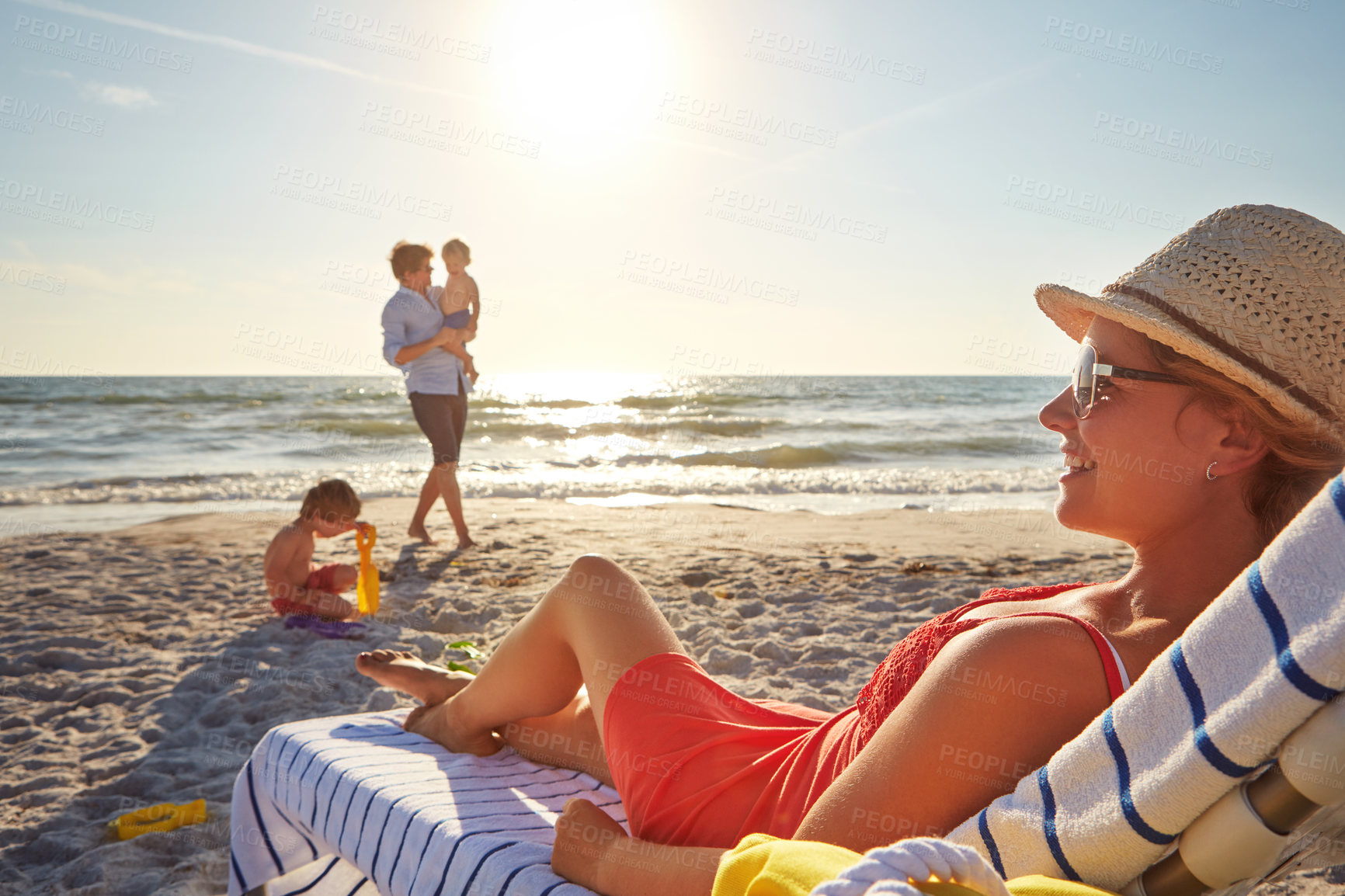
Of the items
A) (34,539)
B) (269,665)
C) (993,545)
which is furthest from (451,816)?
(34,539)

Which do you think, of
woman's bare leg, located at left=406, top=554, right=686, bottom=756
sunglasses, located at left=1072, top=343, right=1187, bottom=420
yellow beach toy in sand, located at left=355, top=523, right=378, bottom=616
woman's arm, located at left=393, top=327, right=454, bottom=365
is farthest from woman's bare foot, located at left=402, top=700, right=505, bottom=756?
woman's arm, located at left=393, top=327, right=454, bottom=365

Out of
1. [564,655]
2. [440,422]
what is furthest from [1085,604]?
[440,422]

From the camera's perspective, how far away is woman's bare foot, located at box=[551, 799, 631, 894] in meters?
1.49

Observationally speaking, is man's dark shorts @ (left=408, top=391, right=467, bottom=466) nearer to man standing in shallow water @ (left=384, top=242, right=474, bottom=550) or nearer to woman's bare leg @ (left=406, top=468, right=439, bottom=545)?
man standing in shallow water @ (left=384, top=242, right=474, bottom=550)

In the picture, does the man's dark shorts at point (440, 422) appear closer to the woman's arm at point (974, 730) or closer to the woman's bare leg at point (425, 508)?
the woman's bare leg at point (425, 508)

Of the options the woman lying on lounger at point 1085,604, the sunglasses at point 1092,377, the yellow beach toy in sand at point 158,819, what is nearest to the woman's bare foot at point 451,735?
the woman lying on lounger at point 1085,604

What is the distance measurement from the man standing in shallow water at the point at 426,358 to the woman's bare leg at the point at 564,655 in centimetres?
416

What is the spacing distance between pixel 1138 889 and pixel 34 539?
8.35 metres

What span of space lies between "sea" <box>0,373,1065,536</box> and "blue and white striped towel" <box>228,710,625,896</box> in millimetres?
7039

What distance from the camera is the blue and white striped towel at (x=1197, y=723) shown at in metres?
0.82

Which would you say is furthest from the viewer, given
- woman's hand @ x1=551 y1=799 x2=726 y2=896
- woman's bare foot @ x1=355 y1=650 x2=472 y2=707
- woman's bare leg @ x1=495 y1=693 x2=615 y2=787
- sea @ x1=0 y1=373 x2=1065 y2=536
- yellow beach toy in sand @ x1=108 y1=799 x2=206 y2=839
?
sea @ x1=0 y1=373 x2=1065 y2=536

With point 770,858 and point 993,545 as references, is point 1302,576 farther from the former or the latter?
point 993,545

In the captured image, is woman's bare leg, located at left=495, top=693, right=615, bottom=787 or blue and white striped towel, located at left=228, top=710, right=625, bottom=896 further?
woman's bare leg, located at left=495, top=693, right=615, bottom=787

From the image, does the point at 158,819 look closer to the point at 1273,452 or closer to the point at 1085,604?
the point at 1085,604
